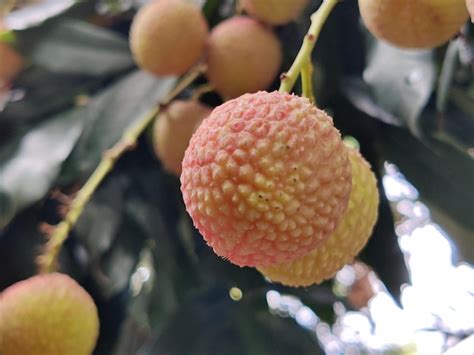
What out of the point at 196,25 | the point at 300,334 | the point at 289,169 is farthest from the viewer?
the point at 300,334

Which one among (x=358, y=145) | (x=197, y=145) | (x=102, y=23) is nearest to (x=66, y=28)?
(x=102, y=23)

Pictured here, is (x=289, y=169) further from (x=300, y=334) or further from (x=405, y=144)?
(x=300, y=334)

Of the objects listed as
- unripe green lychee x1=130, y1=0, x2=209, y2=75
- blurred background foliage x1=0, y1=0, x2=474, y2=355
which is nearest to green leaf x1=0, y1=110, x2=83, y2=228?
blurred background foliage x1=0, y1=0, x2=474, y2=355

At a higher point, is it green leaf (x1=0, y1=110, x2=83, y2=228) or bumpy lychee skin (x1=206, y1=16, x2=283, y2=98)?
bumpy lychee skin (x1=206, y1=16, x2=283, y2=98)

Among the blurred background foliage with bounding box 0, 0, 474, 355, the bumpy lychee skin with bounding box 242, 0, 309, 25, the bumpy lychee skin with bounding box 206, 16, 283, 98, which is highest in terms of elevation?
the bumpy lychee skin with bounding box 242, 0, 309, 25

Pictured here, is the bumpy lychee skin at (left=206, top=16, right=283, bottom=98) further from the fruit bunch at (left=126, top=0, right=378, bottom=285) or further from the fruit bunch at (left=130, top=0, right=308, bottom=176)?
the fruit bunch at (left=126, top=0, right=378, bottom=285)
